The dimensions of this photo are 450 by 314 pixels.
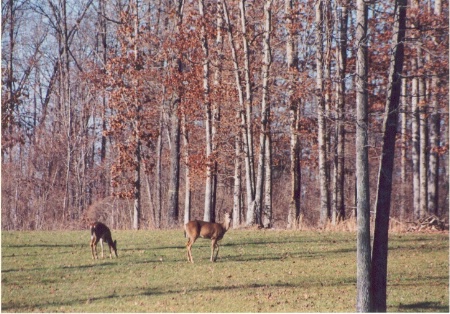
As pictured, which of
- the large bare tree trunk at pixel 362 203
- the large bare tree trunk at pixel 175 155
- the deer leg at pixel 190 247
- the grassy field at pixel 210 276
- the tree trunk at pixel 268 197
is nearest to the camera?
the large bare tree trunk at pixel 362 203

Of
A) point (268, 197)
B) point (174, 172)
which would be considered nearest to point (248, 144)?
point (268, 197)

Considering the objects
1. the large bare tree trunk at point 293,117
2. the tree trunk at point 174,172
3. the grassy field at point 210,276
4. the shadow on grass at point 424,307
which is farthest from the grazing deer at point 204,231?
the tree trunk at point 174,172

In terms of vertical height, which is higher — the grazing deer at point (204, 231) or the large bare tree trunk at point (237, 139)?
the large bare tree trunk at point (237, 139)

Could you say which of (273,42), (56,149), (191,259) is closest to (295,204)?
(273,42)

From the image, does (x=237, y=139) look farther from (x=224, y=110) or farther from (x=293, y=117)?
(x=293, y=117)

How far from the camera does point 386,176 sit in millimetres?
10898

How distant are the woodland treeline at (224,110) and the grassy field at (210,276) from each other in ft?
11.9

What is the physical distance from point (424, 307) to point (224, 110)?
645 inches

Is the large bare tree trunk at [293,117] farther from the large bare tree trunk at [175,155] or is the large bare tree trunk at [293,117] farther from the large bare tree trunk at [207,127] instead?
the large bare tree trunk at [175,155]

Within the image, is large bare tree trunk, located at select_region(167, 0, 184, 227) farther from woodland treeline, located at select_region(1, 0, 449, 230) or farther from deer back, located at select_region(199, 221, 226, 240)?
deer back, located at select_region(199, 221, 226, 240)

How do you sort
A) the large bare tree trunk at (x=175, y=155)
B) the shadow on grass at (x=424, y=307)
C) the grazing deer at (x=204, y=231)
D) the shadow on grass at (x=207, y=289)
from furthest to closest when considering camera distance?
the large bare tree trunk at (x=175, y=155) → the grazing deer at (x=204, y=231) → the shadow on grass at (x=207, y=289) → the shadow on grass at (x=424, y=307)

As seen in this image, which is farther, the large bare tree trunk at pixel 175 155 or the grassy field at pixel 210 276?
the large bare tree trunk at pixel 175 155

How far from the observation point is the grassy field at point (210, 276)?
1166cm

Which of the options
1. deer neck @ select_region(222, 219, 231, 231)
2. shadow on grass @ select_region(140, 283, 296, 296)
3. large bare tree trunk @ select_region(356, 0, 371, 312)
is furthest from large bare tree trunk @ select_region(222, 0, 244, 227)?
large bare tree trunk @ select_region(356, 0, 371, 312)
